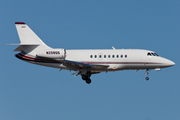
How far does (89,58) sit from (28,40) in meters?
7.68

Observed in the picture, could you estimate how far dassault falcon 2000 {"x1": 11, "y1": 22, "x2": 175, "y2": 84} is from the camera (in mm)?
32312

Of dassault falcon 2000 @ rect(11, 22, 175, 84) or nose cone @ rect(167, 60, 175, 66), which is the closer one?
dassault falcon 2000 @ rect(11, 22, 175, 84)

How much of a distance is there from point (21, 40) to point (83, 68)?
26.9ft

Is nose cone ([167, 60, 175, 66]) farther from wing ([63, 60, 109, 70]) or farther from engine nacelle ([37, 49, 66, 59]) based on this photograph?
engine nacelle ([37, 49, 66, 59])

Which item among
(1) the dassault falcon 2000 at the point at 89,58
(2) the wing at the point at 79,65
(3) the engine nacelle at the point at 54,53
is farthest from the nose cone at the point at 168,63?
(3) the engine nacelle at the point at 54,53

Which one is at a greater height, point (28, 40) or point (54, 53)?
point (28, 40)

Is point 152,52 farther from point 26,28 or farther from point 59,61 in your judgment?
point 26,28

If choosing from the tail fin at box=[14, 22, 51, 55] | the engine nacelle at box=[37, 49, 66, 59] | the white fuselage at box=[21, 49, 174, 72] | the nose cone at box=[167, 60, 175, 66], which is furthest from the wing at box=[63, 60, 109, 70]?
the nose cone at box=[167, 60, 175, 66]

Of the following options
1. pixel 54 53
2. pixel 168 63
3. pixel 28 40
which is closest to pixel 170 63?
pixel 168 63

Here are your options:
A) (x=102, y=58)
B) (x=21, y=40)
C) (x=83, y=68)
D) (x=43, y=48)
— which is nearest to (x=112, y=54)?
(x=102, y=58)

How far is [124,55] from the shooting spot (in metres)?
32.6

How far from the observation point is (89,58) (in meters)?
33.2

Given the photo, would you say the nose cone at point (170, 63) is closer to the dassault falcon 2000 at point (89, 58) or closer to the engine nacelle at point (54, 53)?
the dassault falcon 2000 at point (89, 58)

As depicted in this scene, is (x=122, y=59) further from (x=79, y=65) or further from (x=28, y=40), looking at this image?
(x=28, y=40)
